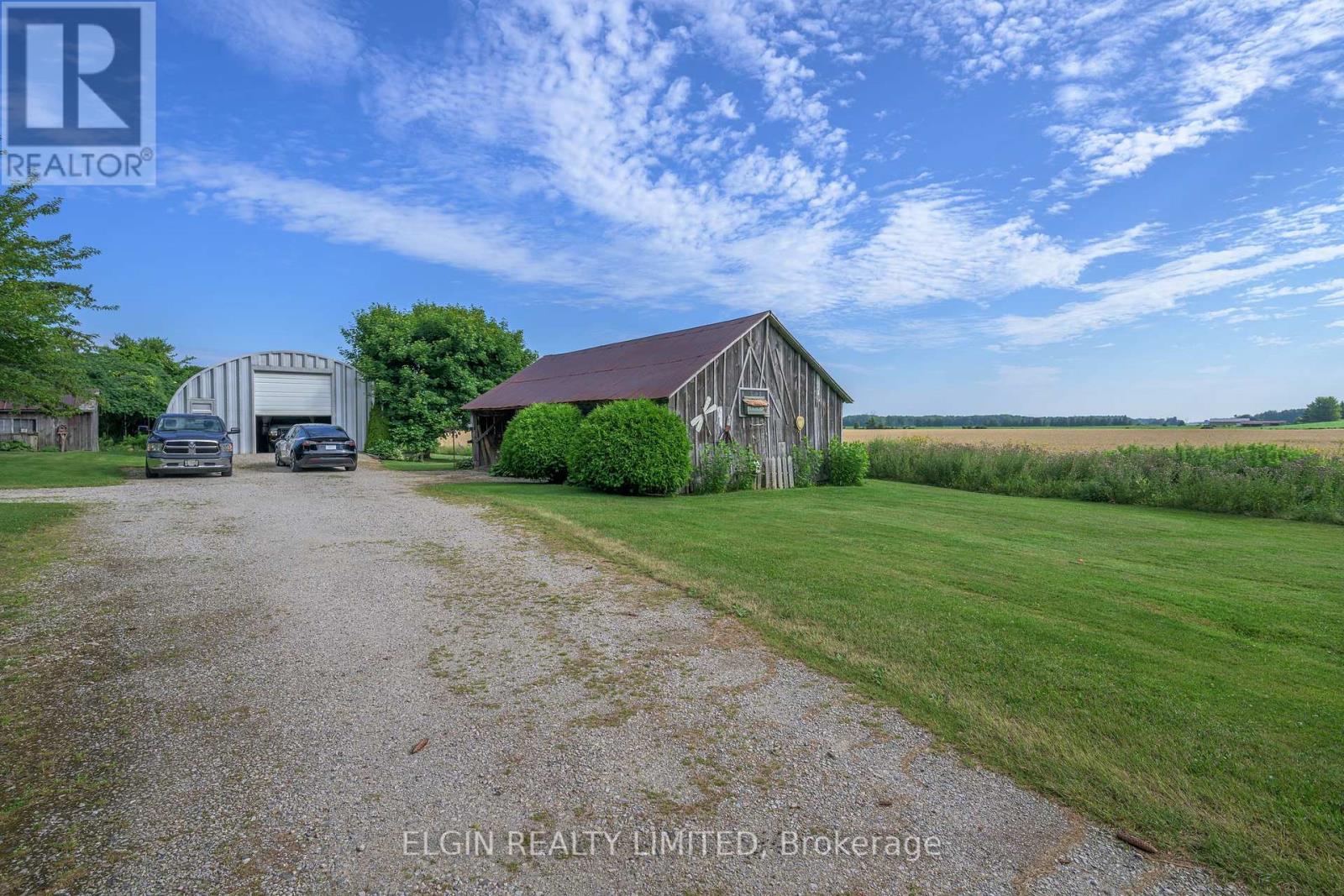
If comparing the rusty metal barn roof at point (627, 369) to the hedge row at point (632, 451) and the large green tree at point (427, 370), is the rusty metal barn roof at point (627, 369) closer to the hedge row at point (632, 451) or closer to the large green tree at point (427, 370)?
the hedge row at point (632, 451)

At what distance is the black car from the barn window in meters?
13.0

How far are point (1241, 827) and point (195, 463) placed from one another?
21.5m

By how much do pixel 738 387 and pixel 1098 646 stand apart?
13.3m

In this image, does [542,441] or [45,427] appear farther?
[45,427]

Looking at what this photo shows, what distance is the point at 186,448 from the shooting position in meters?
17.4

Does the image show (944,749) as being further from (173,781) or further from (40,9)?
(40,9)

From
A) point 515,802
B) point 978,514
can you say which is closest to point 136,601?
point 515,802

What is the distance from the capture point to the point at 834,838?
268cm

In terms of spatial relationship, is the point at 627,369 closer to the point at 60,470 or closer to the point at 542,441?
the point at 542,441

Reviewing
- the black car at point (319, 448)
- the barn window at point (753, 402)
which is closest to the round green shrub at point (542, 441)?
the barn window at point (753, 402)

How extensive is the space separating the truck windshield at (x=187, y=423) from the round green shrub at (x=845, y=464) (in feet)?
59.3

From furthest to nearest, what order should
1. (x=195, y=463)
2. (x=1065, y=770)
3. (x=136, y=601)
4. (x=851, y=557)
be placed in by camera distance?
(x=195, y=463)
(x=851, y=557)
(x=136, y=601)
(x=1065, y=770)

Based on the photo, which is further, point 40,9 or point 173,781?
point 40,9

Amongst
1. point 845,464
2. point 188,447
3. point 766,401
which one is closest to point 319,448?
point 188,447
